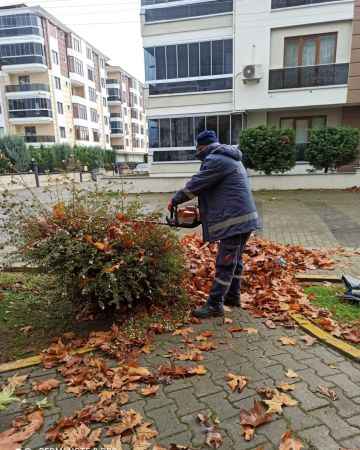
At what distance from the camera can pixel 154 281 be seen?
3199 millimetres

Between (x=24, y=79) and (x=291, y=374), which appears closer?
(x=291, y=374)

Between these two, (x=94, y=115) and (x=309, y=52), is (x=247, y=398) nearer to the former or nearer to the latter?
(x=309, y=52)

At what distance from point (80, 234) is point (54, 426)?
4.79 feet

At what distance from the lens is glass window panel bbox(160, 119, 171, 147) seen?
61.9 ft

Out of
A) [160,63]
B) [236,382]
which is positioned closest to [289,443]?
[236,382]

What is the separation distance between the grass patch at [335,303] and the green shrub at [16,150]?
2712cm

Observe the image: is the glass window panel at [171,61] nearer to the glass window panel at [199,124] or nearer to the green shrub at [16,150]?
the glass window panel at [199,124]

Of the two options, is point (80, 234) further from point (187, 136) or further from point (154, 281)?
point (187, 136)

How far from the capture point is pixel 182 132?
1878cm

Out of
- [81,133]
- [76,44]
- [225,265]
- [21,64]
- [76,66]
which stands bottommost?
[225,265]

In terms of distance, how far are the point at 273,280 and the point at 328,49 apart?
54.6ft

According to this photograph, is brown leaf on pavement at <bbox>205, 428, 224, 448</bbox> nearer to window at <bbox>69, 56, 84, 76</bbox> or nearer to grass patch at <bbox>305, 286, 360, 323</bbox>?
grass patch at <bbox>305, 286, 360, 323</bbox>

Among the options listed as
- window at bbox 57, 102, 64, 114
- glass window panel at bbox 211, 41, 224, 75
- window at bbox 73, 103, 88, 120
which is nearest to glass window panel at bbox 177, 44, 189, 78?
glass window panel at bbox 211, 41, 224, 75

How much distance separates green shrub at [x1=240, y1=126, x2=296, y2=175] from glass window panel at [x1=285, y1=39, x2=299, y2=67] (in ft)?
18.4
